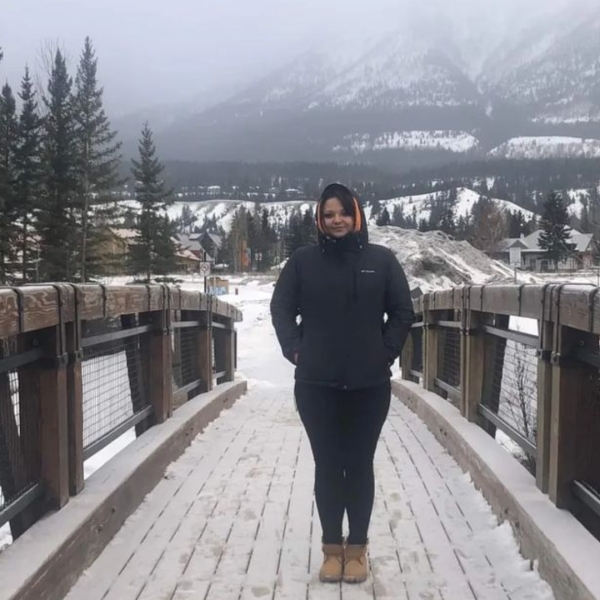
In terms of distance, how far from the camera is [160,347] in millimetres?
5156

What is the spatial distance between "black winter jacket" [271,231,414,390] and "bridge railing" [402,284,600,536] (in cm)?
70

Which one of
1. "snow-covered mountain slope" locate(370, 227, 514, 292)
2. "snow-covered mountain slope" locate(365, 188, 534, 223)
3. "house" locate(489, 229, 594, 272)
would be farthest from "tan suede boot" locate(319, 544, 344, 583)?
"snow-covered mountain slope" locate(365, 188, 534, 223)

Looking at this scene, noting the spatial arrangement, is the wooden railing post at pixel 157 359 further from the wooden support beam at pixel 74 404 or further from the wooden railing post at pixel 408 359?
the wooden railing post at pixel 408 359

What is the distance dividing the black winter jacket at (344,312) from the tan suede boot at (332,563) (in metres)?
0.72

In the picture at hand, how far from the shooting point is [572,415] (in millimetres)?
3186

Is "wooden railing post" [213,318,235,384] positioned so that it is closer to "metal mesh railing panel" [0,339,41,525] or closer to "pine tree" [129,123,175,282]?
"metal mesh railing panel" [0,339,41,525]

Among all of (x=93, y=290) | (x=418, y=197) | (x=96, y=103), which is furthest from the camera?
(x=418, y=197)

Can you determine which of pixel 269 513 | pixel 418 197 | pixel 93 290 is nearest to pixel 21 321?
pixel 93 290

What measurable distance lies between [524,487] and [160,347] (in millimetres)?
2668

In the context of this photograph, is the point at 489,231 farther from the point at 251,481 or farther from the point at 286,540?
the point at 286,540

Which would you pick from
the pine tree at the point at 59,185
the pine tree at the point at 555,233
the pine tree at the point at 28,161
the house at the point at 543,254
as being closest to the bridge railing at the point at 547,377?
the pine tree at the point at 59,185

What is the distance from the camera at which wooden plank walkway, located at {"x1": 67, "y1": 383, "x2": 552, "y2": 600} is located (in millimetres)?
3023

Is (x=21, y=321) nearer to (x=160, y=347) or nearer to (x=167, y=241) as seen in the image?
(x=160, y=347)

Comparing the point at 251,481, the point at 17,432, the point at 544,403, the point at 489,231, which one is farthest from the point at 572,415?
the point at 489,231
